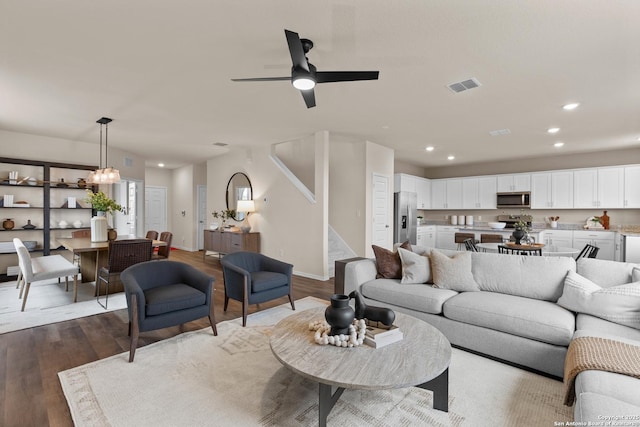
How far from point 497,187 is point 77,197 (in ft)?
32.8

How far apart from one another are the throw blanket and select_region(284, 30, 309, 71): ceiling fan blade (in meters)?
2.52

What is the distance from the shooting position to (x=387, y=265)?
3.50 metres

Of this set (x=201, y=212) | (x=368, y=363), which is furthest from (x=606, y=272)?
(x=201, y=212)

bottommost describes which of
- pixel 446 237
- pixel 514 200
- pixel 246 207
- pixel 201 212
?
pixel 446 237

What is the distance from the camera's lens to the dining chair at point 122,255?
149 inches

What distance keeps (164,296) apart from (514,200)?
8273 millimetres

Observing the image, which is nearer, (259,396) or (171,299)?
(259,396)

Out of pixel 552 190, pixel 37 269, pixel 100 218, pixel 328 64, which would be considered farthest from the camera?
pixel 552 190

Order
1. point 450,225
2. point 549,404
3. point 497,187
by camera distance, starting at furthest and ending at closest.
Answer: point 450,225, point 497,187, point 549,404

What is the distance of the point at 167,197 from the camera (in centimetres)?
1025

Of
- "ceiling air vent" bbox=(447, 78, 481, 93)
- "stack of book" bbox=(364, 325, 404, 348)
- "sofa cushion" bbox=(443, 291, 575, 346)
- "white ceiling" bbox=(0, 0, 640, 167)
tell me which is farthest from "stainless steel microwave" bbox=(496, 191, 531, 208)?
"stack of book" bbox=(364, 325, 404, 348)

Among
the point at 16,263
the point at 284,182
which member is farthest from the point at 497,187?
the point at 16,263

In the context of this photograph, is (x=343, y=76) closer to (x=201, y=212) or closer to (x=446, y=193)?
(x=446, y=193)

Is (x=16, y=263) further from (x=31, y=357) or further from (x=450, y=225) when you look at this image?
(x=450, y=225)
